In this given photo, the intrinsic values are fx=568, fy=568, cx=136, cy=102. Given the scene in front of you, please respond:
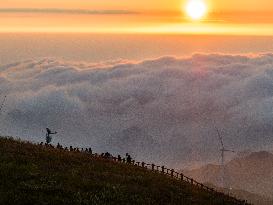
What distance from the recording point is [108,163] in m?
70.2

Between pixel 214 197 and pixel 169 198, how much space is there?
1223cm

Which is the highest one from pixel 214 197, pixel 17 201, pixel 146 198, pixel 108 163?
pixel 108 163

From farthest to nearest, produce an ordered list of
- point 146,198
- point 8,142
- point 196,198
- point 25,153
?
1. point 8,142
2. point 25,153
3. point 196,198
4. point 146,198

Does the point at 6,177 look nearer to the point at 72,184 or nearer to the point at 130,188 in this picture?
the point at 72,184

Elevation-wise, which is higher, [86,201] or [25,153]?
[25,153]

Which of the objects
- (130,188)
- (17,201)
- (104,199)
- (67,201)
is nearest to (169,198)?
(130,188)

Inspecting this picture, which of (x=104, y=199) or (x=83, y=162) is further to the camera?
(x=83, y=162)

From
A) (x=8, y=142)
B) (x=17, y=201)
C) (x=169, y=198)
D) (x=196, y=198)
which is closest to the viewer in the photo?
(x=17, y=201)

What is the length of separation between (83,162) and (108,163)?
15.5 ft

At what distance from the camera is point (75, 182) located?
5144 cm

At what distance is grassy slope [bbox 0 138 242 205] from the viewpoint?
4531cm

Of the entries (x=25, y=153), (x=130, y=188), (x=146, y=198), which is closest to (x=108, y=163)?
(x=25, y=153)

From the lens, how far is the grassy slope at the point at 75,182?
45312mm

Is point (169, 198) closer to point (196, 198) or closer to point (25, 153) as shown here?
point (196, 198)
